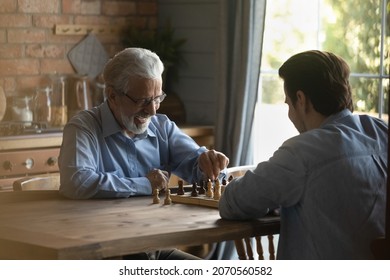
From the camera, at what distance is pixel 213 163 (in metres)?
3.24

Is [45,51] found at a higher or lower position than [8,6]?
lower

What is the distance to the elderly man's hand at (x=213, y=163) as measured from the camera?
323 centimetres

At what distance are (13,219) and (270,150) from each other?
2.50 metres

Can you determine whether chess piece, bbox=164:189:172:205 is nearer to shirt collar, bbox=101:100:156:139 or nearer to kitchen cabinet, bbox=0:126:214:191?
shirt collar, bbox=101:100:156:139

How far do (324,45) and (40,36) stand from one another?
63.0 inches

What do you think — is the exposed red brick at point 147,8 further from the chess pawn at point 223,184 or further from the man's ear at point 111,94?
the chess pawn at point 223,184

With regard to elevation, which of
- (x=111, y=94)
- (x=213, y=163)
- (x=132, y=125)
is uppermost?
(x=111, y=94)

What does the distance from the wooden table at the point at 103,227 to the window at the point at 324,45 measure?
1.83 meters

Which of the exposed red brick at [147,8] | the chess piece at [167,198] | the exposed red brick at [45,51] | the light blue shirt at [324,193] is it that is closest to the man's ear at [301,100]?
the light blue shirt at [324,193]

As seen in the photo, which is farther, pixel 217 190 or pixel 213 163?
pixel 213 163

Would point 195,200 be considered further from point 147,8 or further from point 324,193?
point 147,8

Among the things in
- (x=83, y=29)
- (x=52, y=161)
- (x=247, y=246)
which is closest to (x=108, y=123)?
(x=247, y=246)

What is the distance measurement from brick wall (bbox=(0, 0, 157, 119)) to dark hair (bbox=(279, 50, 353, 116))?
7.98ft
